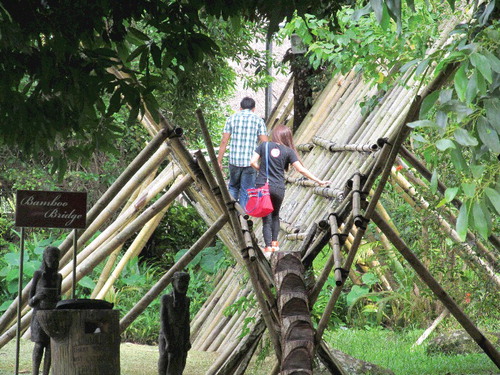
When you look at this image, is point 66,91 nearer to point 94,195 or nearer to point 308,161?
point 308,161

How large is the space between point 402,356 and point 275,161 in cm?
186

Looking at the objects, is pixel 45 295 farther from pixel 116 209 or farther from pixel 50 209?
pixel 116 209

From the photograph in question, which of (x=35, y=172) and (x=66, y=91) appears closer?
(x=66, y=91)

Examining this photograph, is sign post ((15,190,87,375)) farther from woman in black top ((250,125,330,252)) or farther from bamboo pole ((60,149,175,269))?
woman in black top ((250,125,330,252))

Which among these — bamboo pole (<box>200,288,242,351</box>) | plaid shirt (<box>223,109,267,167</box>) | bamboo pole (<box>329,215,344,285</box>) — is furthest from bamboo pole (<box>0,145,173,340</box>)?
bamboo pole (<box>200,288,242,351</box>)

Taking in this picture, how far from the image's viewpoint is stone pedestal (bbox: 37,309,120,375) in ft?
13.6

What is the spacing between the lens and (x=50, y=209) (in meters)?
4.95

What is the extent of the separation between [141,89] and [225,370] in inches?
85.7

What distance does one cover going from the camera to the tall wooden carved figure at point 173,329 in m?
4.46

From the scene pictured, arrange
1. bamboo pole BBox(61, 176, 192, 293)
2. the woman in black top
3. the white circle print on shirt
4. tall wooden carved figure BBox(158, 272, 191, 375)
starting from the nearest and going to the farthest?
tall wooden carved figure BBox(158, 272, 191, 375) < bamboo pole BBox(61, 176, 192, 293) < the woman in black top < the white circle print on shirt

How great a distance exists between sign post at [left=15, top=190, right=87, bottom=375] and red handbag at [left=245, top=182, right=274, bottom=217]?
2.03 m

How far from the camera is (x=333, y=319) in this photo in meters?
5.88

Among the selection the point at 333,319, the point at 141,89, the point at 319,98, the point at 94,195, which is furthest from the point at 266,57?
the point at 141,89

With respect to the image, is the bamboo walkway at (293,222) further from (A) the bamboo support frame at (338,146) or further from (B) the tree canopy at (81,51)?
(B) the tree canopy at (81,51)
